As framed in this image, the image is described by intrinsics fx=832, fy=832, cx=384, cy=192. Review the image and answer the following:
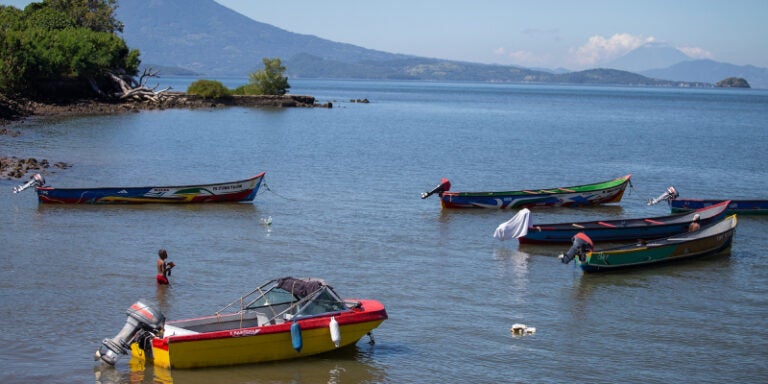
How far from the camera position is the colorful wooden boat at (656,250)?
28375 mm

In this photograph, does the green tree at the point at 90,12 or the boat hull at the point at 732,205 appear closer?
the boat hull at the point at 732,205

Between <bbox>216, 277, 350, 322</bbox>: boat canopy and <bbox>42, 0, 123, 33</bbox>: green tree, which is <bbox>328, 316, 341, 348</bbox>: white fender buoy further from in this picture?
<bbox>42, 0, 123, 33</bbox>: green tree

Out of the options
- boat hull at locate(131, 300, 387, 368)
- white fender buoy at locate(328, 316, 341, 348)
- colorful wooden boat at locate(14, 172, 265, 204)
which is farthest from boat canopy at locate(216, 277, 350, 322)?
colorful wooden boat at locate(14, 172, 265, 204)

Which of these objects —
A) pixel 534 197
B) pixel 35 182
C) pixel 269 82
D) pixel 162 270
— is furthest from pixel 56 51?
pixel 162 270

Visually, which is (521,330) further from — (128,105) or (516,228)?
(128,105)

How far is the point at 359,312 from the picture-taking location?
19938 millimetres

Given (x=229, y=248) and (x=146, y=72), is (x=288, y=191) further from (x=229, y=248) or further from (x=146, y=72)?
(x=146, y=72)

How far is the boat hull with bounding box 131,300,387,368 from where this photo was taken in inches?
731

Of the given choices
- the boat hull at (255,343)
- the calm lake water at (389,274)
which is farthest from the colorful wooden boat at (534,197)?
the boat hull at (255,343)

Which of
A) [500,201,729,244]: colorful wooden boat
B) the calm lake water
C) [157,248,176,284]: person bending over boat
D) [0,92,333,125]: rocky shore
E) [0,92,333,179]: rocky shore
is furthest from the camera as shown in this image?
[0,92,333,125]: rocky shore

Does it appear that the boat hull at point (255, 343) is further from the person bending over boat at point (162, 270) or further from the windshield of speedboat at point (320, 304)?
the person bending over boat at point (162, 270)

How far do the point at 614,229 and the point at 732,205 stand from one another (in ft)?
33.4

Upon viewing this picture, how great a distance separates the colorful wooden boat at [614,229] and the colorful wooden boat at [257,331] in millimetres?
13737

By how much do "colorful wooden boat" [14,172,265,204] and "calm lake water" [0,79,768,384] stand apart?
58 centimetres
